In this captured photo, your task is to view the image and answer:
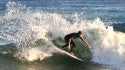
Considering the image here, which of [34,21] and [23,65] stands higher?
[34,21]

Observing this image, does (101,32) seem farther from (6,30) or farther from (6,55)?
(6,30)

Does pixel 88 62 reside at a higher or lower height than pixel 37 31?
lower

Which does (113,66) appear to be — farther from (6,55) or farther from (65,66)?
(6,55)

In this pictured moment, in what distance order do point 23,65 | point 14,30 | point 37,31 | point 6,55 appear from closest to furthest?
point 23,65, point 6,55, point 37,31, point 14,30

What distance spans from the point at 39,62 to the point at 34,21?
198 inches

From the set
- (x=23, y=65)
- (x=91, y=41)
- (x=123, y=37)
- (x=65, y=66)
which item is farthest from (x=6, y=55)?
(x=123, y=37)

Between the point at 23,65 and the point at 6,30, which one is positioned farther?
the point at 6,30

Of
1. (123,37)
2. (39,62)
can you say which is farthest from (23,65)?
(123,37)

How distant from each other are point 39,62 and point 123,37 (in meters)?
6.63

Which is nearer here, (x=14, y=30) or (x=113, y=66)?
(x=113, y=66)

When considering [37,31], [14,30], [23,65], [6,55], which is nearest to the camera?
[23,65]

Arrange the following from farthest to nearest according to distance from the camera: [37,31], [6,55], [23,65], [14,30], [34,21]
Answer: [14,30], [34,21], [37,31], [6,55], [23,65]

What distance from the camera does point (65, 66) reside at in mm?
20188

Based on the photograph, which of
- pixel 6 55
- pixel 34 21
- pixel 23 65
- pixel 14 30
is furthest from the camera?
pixel 14 30
